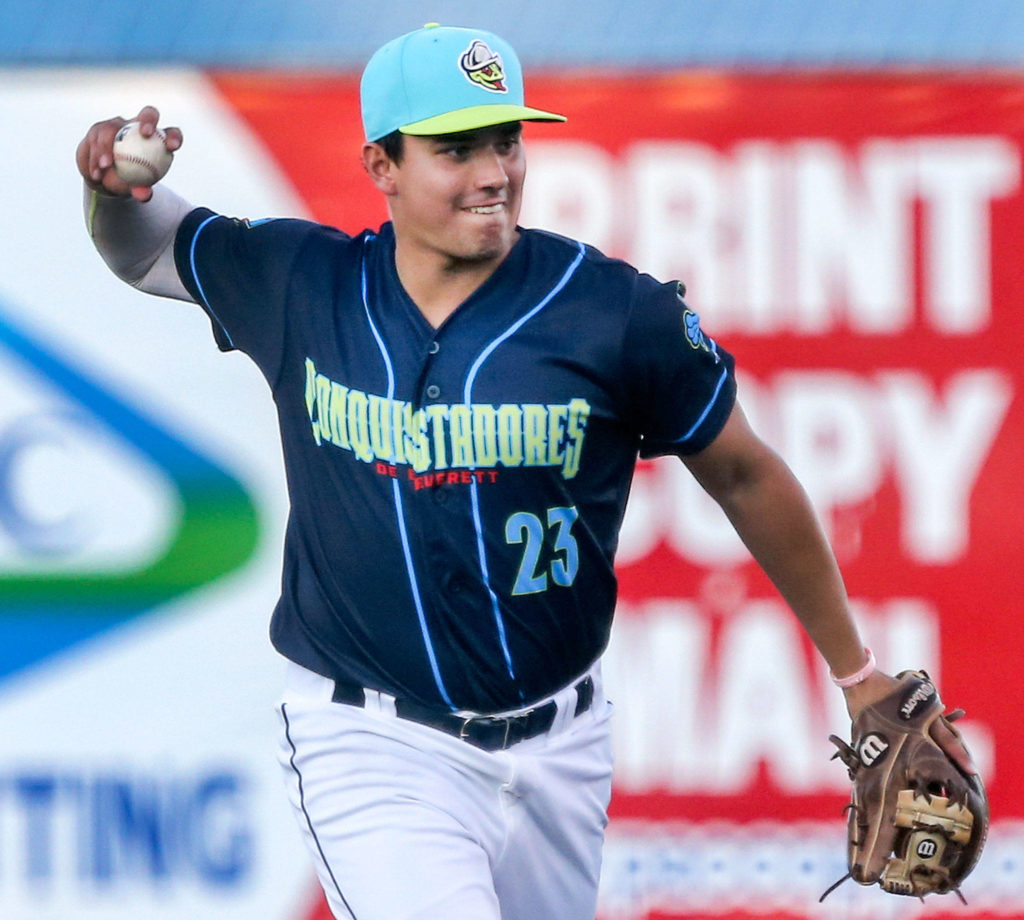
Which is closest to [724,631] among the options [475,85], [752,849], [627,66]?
[752,849]

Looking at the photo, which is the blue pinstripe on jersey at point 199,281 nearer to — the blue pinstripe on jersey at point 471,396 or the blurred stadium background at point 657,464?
the blue pinstripe on jersey at point 471,396

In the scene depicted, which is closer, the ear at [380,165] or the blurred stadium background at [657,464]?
the ear at [380,165]

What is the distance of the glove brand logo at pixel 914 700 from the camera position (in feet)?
9.22

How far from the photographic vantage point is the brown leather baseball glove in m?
2.79

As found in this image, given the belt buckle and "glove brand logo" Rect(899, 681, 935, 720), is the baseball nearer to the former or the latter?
the belt buckle

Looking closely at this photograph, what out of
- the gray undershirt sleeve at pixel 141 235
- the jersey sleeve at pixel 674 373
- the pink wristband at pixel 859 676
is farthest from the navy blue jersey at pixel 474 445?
the pink wristband at pixel 859 676

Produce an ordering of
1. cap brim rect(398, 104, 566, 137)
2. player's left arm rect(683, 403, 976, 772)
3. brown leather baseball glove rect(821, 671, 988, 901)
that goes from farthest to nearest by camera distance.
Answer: brown leather baseball glove rect(821, 671, 988, 901)
player's left arm rect(683, 403, 976, 772)
cap brim rect(398, 104, 566, 137)

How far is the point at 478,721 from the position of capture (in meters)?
2.69

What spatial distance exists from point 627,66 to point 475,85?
1812 millimetres

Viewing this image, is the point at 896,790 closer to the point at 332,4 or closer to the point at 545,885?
the point at 545,885

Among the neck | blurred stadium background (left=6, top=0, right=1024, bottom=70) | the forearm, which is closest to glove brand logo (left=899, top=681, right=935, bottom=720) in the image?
the forearm

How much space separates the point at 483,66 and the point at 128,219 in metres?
0.69

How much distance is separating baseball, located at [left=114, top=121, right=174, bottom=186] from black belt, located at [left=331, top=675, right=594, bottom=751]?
2.87 ft

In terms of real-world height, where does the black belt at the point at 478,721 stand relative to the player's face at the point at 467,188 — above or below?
below
